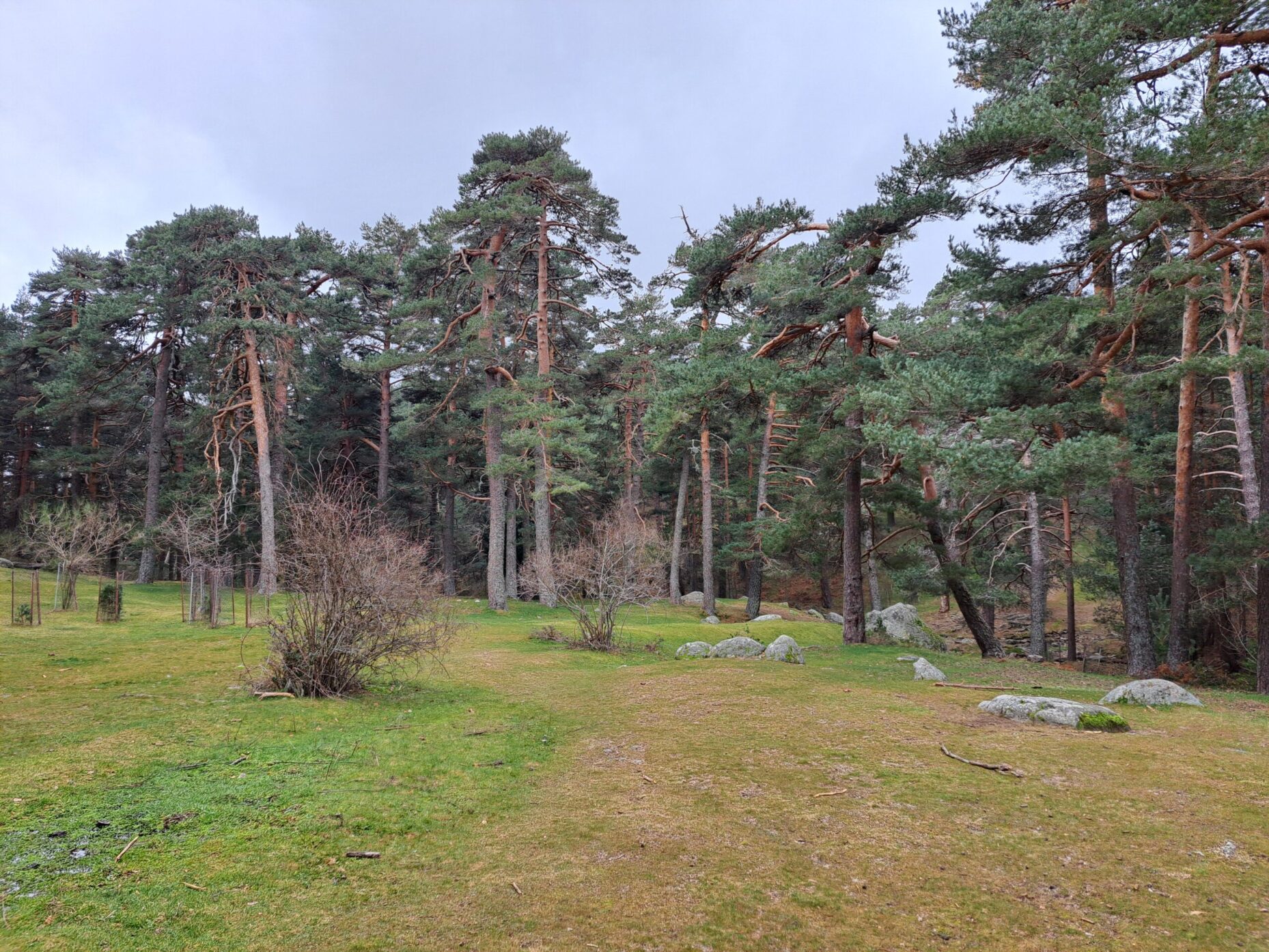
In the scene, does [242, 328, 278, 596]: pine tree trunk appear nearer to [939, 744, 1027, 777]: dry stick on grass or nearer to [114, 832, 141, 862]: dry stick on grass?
[114, 832, 141, 862]: dry stick on grass

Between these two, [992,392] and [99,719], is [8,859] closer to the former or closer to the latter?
[99,719]

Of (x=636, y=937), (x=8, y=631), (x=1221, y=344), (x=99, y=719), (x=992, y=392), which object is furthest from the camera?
(x=1221, y=344)

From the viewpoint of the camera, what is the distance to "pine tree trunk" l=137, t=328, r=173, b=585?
25.5 metres

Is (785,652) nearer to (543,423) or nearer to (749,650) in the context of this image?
(749,650)

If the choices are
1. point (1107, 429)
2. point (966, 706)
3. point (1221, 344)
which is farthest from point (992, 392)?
point (1221, 344)

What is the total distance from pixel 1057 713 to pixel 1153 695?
78.8 inches

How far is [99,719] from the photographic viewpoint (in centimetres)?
614

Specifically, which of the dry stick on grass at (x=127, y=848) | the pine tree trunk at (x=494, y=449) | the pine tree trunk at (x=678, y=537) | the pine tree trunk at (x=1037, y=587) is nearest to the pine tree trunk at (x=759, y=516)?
the pine tree trunk at (x=678, y=537)

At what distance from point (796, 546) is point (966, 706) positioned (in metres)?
9.46

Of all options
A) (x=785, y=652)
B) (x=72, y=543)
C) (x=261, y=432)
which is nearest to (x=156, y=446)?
(x=261, y=432)

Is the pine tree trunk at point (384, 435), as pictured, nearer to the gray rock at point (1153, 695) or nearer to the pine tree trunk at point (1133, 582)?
the pine tree trunk at point (1133, 582)

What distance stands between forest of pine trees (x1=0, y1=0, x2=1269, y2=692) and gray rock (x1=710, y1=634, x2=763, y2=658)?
2.86 metres

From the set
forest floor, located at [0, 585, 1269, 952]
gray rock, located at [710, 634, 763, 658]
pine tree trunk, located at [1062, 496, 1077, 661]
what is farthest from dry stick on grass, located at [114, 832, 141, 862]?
pine tree trunk, located at [1062, 496, 1077, 661]

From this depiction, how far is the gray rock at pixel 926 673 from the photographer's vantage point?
964 cm
